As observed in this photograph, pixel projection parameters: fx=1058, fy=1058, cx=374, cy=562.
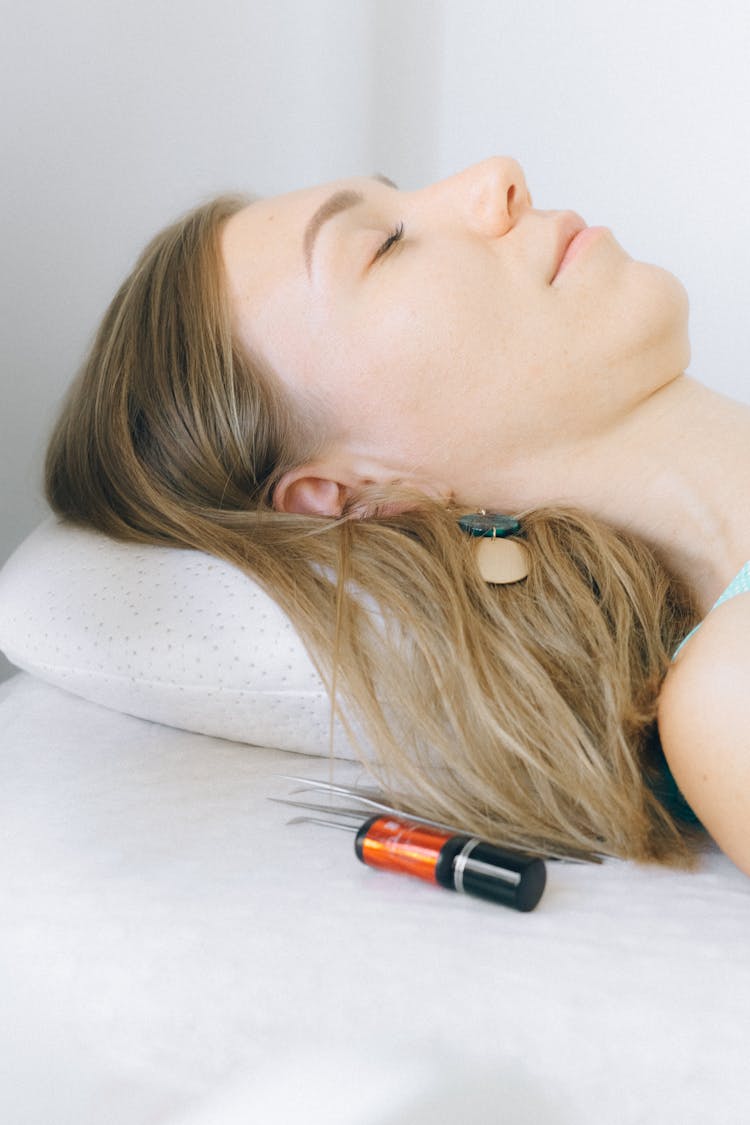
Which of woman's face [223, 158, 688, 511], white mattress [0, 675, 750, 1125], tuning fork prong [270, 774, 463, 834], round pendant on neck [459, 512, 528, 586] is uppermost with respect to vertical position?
woman's face [223, 158, 688, 511]

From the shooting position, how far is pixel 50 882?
79 centimetres

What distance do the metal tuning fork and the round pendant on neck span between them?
0.26 meters

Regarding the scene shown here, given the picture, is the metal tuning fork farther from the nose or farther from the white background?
the white background

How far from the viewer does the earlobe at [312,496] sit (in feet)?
3.97

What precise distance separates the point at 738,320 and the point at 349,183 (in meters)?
1.11

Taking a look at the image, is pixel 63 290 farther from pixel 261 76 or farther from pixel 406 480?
pixel 406 480

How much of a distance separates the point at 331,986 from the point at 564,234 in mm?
772

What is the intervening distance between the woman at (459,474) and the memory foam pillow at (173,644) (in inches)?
1.5

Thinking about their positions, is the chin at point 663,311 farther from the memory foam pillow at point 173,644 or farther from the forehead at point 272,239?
the memory foam pillow at point 173,644

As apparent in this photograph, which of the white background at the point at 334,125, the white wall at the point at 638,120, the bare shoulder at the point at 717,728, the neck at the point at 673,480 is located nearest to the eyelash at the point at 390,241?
the neck at the point at 673,480

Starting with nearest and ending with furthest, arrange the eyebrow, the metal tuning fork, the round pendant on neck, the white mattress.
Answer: the white mattress, the metal tuning fork, the round pendant on neck, the eyebrow

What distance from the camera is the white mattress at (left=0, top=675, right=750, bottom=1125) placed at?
613mm

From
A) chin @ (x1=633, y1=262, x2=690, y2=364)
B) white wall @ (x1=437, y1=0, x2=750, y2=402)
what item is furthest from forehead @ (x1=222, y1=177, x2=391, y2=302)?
white wall @ (x1=437, y1=0, x2=750, y2=402)

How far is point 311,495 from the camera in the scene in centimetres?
123
